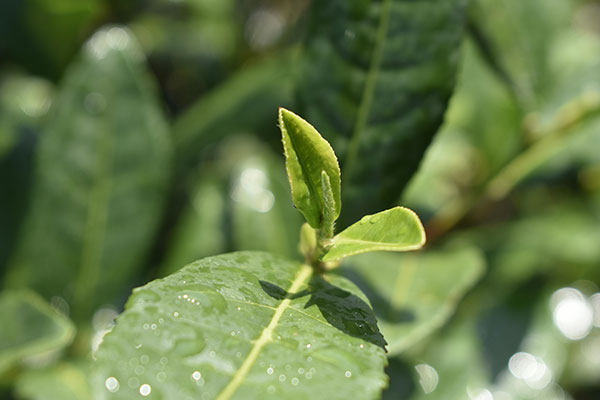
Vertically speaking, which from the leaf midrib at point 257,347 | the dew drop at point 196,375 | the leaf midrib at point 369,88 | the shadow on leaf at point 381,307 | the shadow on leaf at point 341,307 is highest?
the leaf midrib at point 369,88

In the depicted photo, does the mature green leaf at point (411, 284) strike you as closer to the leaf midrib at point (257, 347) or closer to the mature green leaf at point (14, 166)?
the leaf midrib at point (257, 347)

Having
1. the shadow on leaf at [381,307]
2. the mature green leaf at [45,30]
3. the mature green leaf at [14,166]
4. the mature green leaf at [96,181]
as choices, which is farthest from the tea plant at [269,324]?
the mature green leaf at [45,30]

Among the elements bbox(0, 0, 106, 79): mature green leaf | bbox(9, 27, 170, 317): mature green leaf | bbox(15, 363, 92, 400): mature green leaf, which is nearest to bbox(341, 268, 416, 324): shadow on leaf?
bbox(9, 27, 170, 317): mature green leaf

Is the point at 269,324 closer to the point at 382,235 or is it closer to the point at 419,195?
the point at 382,235

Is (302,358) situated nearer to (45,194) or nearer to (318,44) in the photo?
(318,44)

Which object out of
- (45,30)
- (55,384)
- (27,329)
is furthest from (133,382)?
(45,30)
